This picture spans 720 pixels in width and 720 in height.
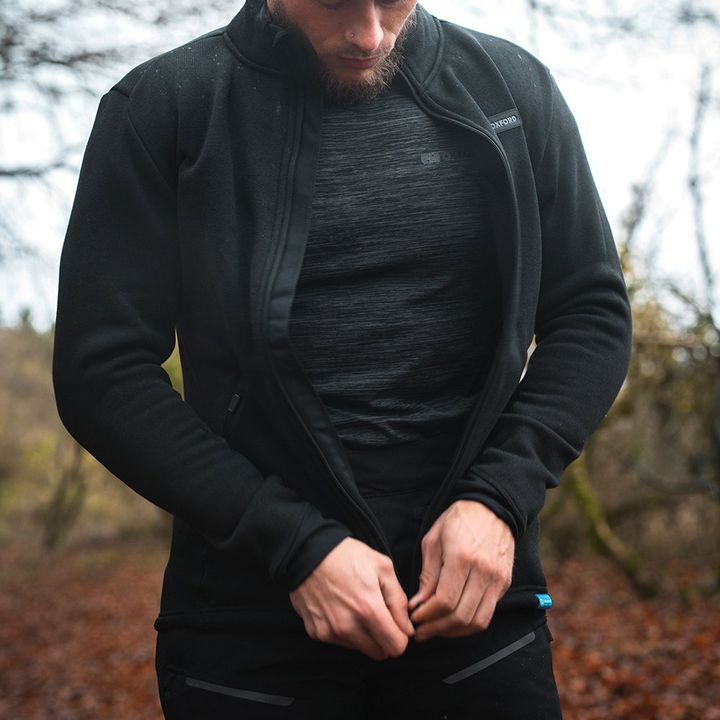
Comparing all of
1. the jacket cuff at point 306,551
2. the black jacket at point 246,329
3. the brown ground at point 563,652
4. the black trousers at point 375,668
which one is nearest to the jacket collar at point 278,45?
the black jacket at point 246,329

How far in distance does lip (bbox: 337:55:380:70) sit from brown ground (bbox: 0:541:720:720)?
5304 mm

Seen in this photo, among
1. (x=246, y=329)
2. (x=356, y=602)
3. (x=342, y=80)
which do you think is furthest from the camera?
(x=342, y=80)

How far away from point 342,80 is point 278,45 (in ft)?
0.44

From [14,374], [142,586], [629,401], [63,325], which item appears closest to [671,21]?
[629,401]

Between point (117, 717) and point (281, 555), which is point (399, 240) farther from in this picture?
point (117, 717)

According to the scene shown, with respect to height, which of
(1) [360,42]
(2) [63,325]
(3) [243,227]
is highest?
(1) [360,42]

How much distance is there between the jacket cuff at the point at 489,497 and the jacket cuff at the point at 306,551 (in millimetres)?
217

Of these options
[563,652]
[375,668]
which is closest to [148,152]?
[375,668]

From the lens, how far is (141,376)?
5.36 ft

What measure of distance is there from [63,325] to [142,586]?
18864 mm

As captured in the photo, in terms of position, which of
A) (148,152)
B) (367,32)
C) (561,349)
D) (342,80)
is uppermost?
(367,32)

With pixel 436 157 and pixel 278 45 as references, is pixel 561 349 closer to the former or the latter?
pixel 436 157

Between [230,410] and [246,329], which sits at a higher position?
[246,329]

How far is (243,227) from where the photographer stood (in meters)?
1.68
